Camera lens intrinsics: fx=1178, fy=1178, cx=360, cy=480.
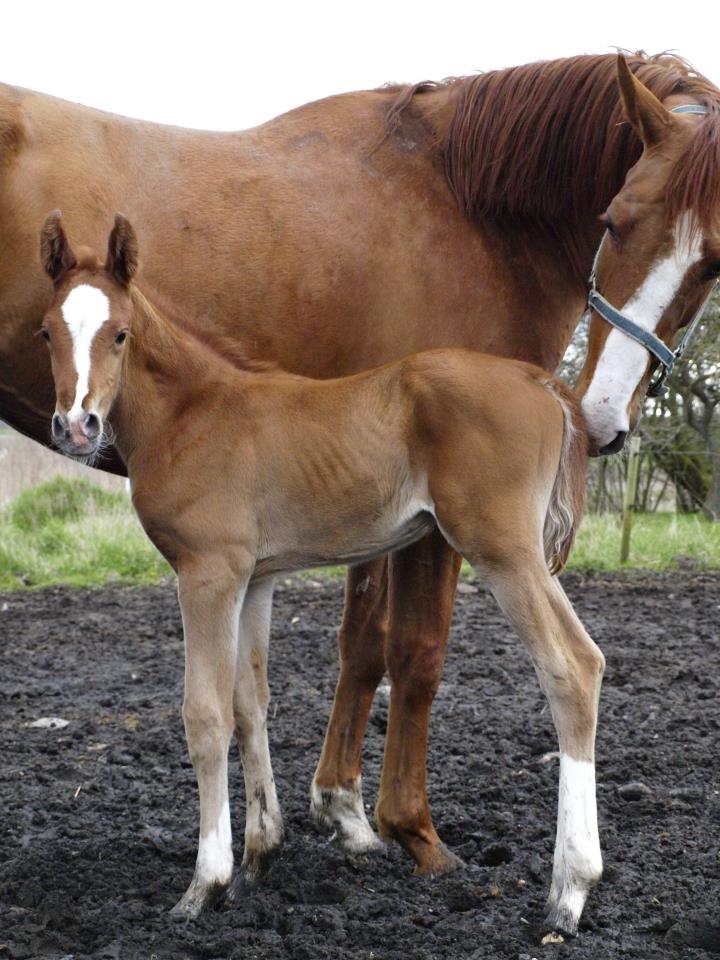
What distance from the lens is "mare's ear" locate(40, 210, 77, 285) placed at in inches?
134

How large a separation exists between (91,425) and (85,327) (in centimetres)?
31

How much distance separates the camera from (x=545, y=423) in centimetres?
349

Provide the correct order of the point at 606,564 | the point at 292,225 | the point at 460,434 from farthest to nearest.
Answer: the point at 606,564, the point at 292,225, the point at 460,434

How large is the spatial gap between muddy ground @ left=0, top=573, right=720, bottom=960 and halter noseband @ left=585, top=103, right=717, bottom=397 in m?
1.55

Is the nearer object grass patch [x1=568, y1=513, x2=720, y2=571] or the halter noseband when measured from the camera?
the halter noseband

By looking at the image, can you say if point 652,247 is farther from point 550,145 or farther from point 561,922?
point 561,922

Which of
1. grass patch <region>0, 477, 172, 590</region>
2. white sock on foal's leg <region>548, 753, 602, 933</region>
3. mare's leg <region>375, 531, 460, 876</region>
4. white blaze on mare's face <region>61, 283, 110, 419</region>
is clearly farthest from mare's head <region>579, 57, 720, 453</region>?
grass patch <region>0, 477, 172, 590</region>

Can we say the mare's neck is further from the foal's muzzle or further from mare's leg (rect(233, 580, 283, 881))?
mare's leg (rect(233, 580, 283, 881))

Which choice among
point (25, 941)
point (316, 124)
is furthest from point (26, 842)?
point (316, 124)

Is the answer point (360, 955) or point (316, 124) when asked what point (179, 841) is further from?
point (316, 124)

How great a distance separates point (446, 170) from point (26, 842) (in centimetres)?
276

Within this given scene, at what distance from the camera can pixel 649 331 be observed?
356 centimetres

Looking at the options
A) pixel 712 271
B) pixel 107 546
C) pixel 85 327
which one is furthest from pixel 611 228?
pixel 107 546

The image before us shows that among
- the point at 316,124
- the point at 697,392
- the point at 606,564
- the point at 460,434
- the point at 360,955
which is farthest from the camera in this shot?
the point at 697,392
